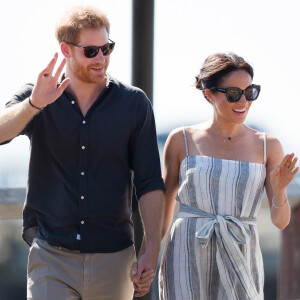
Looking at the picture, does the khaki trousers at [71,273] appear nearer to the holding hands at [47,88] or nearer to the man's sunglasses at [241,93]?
the holding hands at [47,88]

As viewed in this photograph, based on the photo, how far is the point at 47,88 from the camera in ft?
11.0

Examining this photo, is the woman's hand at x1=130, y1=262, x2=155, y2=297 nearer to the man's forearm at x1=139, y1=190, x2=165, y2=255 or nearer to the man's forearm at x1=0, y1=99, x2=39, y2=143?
the man's forearm at x1=139, y1=190, x2=165, y2=255

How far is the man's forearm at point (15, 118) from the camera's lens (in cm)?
337

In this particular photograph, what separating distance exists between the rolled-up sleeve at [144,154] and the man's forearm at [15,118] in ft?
1.69

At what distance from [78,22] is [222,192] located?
98 centimetres

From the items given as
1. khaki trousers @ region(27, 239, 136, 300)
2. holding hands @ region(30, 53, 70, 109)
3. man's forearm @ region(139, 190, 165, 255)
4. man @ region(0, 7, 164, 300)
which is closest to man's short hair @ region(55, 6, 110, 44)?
man @ region(0, 7, 164, 300)

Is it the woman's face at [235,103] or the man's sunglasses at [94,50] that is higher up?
the man's sunglasses at [94,50]

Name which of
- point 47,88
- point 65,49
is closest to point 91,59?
point 65,49

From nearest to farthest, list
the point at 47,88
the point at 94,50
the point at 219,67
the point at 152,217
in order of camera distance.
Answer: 1. the point at 47,88
2. the point at 94,50
3. the point at 152,217
4. the point at 219,67

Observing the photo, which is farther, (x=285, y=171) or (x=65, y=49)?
(x=285, y=171)

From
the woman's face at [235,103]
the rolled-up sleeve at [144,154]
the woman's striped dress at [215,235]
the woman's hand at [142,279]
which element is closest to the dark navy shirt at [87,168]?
the rolled-up sleeve at [144,154]

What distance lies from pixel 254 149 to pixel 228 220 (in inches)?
14.4

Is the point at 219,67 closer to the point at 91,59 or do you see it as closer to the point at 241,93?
the point at 241,93

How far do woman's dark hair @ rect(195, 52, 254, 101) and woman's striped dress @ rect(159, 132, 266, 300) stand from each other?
1.18 feet
